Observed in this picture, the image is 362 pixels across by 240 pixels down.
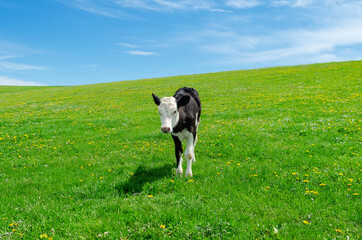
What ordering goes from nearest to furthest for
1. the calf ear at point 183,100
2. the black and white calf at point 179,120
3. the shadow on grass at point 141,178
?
the black and white calf at point 179,120 < the shadow on grass at point 141,178 < the calf ear at point 183,100

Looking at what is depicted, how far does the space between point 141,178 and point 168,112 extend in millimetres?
2483

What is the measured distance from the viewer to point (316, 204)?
5.41 meters

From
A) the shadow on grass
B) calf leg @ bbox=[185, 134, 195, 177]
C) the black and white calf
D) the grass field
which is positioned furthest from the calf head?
the shadow on grass

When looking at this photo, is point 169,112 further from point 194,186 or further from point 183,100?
point 194,186

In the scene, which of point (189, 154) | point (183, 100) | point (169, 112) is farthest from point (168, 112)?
point (189, 154)

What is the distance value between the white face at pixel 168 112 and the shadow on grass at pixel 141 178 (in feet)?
6.53

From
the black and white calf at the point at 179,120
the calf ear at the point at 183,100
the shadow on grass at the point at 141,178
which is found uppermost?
the calf ear at the point at 183,100

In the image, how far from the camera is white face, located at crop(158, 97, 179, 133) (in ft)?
21.1

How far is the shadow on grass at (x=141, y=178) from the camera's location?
675cm

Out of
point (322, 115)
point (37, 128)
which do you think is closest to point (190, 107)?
point (322, 115)

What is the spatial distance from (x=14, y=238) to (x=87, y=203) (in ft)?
5.42

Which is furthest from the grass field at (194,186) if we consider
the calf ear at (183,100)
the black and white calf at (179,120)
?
the calf ear at (183,100)

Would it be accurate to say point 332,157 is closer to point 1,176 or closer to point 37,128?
point 1,176

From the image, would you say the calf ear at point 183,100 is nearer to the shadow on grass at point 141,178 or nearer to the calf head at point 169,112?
the calf head at point 169,112
